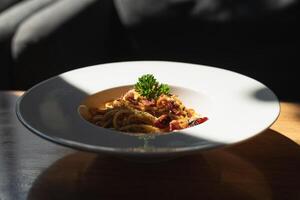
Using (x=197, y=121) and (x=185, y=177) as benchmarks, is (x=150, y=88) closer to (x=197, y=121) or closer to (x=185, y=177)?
(x=197, y=121)

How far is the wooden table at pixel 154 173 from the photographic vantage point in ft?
2.68

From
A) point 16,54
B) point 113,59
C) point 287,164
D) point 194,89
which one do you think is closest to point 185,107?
point 194,89

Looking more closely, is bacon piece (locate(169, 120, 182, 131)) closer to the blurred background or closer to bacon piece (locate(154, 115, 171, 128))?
bacon piece (locate(154, 115, 171, 128))

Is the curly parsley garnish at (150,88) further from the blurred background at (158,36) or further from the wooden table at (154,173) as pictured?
the blurred background at (158,36)

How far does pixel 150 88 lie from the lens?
1027 millimetres

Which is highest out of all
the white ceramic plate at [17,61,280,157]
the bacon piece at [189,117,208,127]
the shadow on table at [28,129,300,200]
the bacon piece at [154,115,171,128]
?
the white ceramic plate at [17,61,280,157]

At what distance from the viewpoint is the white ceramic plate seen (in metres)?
0.79

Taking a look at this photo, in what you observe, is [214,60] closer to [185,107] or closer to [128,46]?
[128,46]

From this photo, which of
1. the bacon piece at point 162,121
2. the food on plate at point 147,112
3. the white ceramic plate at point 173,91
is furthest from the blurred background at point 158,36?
the bacon piece at point 162,121

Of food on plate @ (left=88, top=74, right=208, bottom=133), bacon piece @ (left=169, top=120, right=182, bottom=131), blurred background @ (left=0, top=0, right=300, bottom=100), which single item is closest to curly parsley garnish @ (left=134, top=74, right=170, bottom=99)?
food on plate @ (left=88, top=74, right=208, bottom=133)

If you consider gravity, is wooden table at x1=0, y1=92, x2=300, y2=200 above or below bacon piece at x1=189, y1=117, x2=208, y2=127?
below

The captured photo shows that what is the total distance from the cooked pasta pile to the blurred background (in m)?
0.85

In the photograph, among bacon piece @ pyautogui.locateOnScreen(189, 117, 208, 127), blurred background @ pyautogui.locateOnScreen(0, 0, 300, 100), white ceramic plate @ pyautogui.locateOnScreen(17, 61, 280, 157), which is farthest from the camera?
blurred background @ pyautogui.locateOnScreen(0, 0, 300, 100)

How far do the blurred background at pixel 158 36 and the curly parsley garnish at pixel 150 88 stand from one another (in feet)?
2.88
